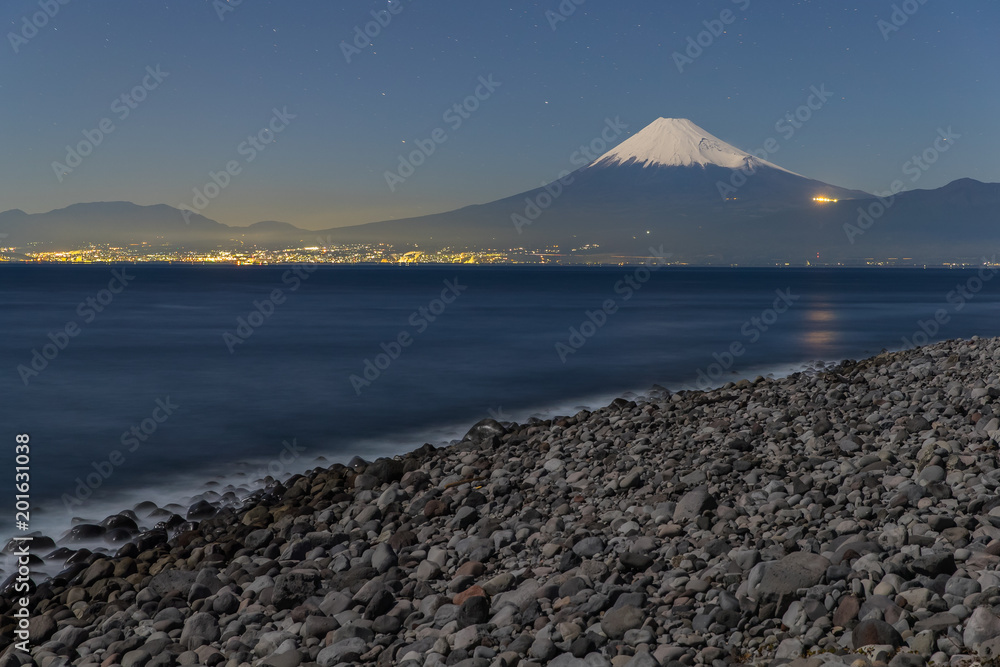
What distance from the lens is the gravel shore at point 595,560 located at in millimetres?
5418

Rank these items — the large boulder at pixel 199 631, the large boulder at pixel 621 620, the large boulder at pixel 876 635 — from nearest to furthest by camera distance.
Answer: the large boulder at pixel 876 635
the large boulder at pixel 621 620
the large boulder at pixel 199 631

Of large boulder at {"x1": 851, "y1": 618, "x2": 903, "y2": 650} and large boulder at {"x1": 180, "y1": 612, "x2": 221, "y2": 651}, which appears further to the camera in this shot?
large boulder at {"x1": 180, "y1": 612, "x2": 221, "y2": 651}

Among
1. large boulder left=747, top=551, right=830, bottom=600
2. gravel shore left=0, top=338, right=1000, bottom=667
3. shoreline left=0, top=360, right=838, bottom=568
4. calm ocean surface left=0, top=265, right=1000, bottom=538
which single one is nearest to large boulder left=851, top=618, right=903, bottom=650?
gravel shore left=0, top=338, right=1000, bottom=667

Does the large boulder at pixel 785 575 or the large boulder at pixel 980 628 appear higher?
the large boulder at pixel 785 575

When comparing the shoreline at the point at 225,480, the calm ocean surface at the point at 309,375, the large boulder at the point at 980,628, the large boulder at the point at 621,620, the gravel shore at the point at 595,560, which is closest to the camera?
the large boulder at the point at 980,628

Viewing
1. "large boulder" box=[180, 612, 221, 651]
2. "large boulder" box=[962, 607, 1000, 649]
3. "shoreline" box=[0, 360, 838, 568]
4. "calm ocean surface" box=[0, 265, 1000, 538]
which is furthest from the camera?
"calm ocean surface" box=[0, 265, 1000, 538]

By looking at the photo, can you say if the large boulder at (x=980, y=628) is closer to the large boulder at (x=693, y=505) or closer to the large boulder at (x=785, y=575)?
the large boulder at (x=785, y=575)

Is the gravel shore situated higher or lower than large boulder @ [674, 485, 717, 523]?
lower

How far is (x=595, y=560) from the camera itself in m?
7.01

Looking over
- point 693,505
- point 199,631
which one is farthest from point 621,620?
point 199,631

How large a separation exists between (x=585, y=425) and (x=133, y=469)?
8726 millimetres

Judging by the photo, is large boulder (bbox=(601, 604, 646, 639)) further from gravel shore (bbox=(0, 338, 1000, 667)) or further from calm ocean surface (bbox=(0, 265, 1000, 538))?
calm ocean surface (bbox=(0, 265, 1000, 538))

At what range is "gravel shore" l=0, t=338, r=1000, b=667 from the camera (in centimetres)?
542

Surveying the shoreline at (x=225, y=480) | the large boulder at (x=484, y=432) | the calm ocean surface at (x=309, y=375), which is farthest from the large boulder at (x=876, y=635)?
the calm ocean surface at (x=309, y=375)
